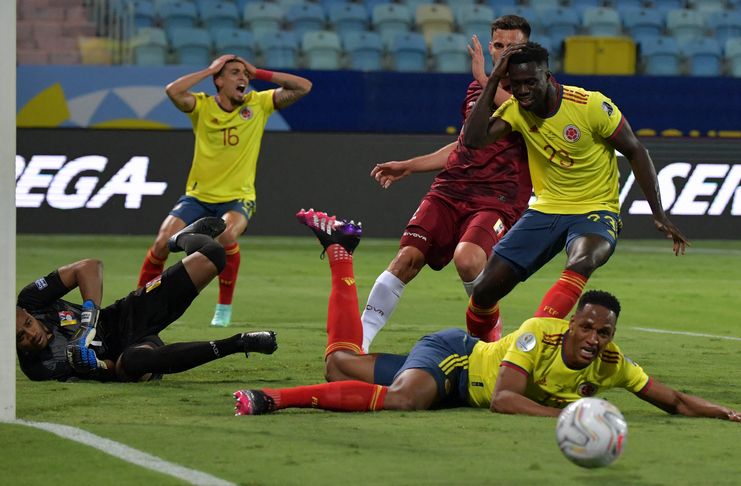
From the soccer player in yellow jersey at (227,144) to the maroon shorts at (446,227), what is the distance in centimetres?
248

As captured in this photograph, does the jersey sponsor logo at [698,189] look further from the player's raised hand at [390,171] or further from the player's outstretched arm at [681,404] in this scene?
the player's outstretched arm at [681,404]

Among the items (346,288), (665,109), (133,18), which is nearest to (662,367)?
(346,288)

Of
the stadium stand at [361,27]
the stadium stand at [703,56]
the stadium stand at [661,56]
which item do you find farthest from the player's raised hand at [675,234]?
the stadium stand at [703,56]

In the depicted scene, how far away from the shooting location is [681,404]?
6.83 m

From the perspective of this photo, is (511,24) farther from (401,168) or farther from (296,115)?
(296,115)

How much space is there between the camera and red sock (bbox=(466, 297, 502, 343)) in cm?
852

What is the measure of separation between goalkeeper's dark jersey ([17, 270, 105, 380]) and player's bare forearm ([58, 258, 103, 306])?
0.18 feet

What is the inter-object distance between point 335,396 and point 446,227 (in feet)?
8.70

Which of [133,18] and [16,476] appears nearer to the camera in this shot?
[16,476]

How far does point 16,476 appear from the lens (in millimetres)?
5246

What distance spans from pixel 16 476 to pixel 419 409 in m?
2.40

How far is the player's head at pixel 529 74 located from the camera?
7.64 meters

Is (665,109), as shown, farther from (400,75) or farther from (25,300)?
(25,300)

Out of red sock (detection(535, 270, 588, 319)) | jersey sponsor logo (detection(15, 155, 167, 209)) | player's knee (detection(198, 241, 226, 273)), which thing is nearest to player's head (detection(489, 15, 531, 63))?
red sock (detection(535, 270, 588, 319))
